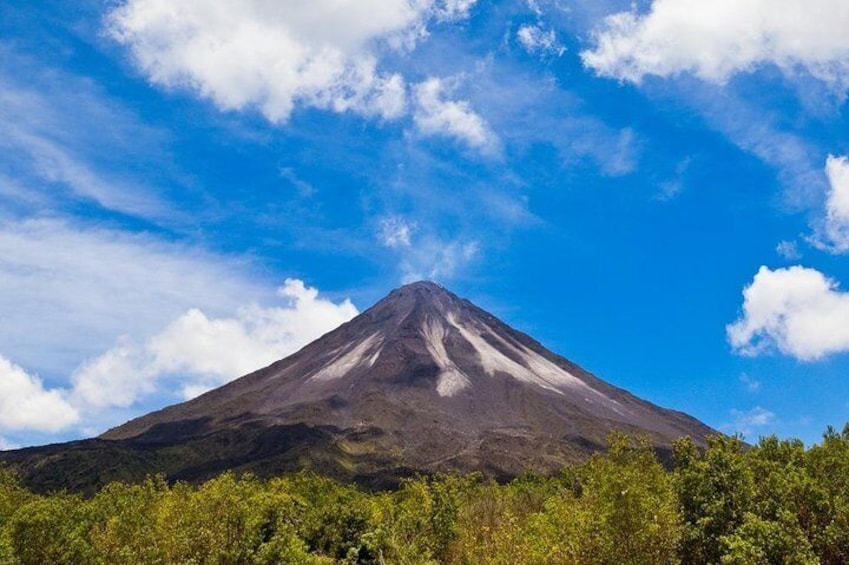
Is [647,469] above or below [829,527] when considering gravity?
above

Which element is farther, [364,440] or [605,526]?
[364,440]

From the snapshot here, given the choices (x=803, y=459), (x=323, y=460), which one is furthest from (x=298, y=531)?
(x=323, y=460)

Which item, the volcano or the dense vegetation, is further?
the volcano

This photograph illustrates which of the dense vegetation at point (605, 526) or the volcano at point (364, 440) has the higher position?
the volcano at point (364, 440)

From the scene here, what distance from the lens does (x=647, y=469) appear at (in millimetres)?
29359

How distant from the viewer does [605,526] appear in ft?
70.2

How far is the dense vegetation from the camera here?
69.3 feet

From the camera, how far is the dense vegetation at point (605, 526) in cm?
2112

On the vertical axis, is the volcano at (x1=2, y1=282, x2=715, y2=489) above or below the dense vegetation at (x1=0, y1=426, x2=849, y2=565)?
above

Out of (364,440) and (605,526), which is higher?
(364,440)

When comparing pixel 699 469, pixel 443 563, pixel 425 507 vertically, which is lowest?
pixel 443 563

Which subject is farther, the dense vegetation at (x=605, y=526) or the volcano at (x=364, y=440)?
the volcano at (x=364, y=440)

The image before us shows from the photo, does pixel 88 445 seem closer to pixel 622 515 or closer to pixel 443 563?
pixel 443 563

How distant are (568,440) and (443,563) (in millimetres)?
138843
